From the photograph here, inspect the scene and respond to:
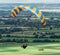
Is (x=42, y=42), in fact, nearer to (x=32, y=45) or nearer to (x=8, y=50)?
(x=32, y=45)

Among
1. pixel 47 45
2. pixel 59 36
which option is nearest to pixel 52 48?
pixel 47 45

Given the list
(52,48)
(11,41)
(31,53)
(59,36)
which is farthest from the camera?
(59,36)

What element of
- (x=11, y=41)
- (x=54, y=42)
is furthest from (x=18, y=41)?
(x=54, y=42)

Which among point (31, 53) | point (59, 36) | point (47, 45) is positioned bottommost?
point (31, 53)

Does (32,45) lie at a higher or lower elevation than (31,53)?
higher

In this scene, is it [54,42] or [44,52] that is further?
[54,42]

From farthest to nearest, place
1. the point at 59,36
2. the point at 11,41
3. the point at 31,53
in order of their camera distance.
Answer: the point at 59,36 < the point at 11,41 < the point at 31,53
